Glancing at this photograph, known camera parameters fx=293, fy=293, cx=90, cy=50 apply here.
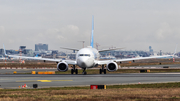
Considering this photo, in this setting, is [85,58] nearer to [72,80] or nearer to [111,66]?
[111,66]

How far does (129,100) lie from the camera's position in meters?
18.7

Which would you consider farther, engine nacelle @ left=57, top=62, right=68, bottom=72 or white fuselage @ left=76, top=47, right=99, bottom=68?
engine nacelle @ left=57, top=62, right=68, bottom=72

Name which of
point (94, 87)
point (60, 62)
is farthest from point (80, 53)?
point (94, 87)

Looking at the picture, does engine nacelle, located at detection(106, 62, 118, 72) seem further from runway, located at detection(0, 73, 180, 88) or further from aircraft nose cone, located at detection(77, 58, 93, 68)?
runway, located at detection(0, 73, 180, 88)

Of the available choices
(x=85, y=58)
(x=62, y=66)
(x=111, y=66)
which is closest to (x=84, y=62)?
(x=85, y=58)

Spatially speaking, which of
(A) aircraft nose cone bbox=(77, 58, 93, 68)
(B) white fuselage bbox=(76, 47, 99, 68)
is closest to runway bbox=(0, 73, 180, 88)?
(A) aircraft nose cone bbox=(77, 58, 93, 68)

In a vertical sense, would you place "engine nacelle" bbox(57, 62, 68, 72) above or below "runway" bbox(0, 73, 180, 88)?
above

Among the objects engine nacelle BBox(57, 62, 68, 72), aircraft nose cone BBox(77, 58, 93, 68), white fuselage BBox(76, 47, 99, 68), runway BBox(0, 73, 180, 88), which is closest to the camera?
runway BBox(0, 73, 180, 88)

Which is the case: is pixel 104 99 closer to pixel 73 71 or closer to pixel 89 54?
pixel 89 54

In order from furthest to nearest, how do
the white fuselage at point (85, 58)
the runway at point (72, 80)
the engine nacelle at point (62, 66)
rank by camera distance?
1. the engine nacelle at point (62, 66)
2. the white fuselage at point (85, 58)
3. the runway at point (72, 80)

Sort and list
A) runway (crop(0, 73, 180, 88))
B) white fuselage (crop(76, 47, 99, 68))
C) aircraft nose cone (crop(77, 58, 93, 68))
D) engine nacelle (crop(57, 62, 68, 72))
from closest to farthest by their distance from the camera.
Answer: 1. runway (crop(0, 73, 180, 88))
2. aircraft nose cone (crop(77, 58, 93, 68))
3. white fuselage (crop(76, 47, 99, 68))
4. engine nacelle (crop(57, 62, 68, 72))

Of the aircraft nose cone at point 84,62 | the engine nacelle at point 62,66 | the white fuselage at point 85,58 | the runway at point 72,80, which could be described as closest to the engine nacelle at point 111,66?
the white fuselage at point 85,58

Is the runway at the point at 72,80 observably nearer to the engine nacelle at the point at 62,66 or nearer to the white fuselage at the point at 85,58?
the white fuselage at the point at 85,58

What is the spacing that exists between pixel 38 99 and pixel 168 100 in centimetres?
845
